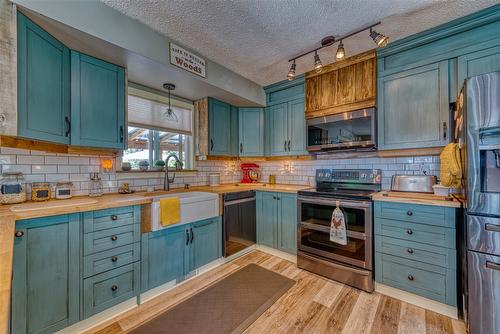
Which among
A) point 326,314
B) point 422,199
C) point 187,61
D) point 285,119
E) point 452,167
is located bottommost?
point 326,314

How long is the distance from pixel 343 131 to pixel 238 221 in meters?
→ 1.81

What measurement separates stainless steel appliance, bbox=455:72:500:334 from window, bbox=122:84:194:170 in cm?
298

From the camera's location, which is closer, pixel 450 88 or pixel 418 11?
pixel 418 11

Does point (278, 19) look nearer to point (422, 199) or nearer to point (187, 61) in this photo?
point (187, 61)

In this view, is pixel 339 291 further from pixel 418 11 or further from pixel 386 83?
pixel 418 11

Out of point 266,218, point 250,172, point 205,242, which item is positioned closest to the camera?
point 205,242

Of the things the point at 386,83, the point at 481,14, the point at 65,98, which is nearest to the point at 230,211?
the point at 65,98

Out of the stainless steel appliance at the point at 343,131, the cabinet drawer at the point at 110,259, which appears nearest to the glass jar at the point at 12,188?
the cabinet drawer at the point at 110,259

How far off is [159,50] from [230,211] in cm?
196

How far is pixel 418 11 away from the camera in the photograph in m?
1.80

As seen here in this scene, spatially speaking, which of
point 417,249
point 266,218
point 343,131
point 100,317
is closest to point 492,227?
point 417,249

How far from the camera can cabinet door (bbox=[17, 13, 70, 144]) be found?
1453 millimetres

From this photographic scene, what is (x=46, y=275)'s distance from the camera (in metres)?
1.48

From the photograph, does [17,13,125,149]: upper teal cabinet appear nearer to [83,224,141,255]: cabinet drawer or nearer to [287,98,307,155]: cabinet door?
[83,224,141,255]: cabinet drawer
